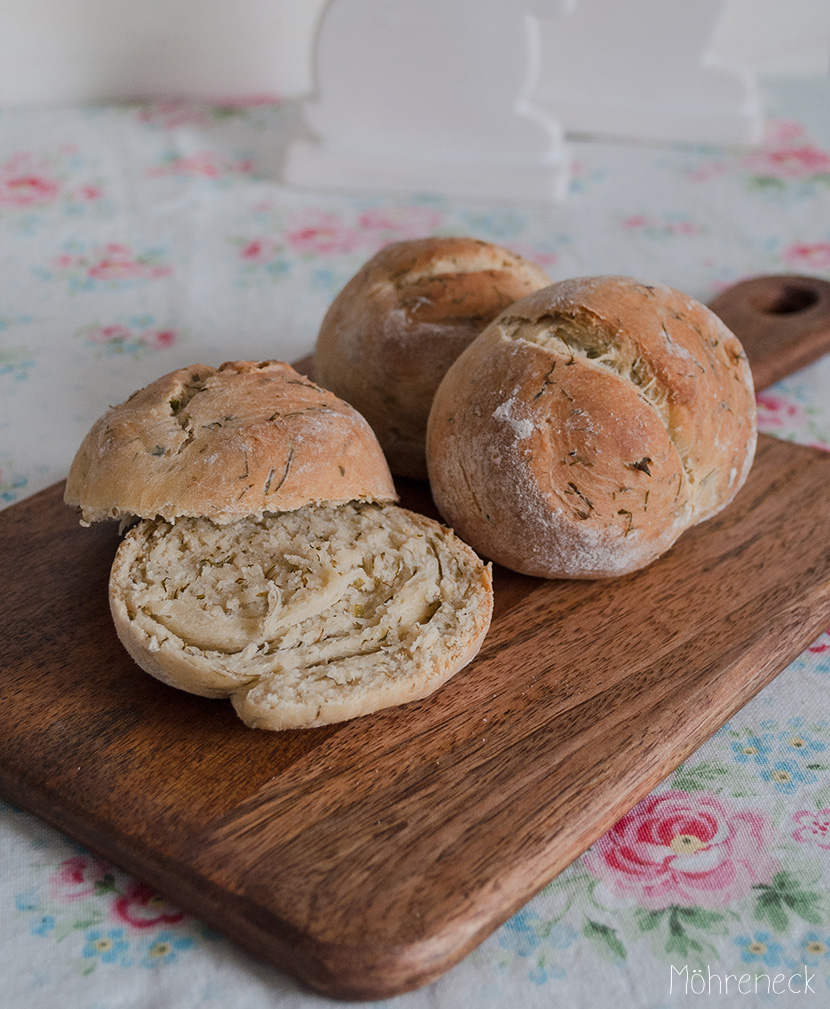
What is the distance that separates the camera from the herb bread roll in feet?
5.78

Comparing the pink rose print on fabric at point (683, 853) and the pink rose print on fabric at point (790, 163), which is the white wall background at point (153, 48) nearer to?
the pink rose print on fabric at point (790, 163)

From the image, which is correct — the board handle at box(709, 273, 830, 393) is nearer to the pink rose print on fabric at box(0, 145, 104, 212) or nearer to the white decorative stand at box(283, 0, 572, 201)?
the white decorative stand at box(283, 0, 572, 201)

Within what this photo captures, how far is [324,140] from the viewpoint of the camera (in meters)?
4.24

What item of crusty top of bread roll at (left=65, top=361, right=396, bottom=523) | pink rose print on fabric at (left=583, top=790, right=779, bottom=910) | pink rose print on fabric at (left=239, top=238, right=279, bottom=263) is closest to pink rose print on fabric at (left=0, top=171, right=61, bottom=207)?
pink rose print on fabric at (left=239, top=238, right=279, bottom=263)

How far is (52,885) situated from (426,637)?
28.2 inches

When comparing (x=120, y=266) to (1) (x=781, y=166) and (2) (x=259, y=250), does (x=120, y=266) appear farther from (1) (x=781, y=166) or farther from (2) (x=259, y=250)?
(1) (x=781, y=166)

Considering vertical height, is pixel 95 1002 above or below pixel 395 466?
below

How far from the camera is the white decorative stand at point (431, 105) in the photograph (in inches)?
152

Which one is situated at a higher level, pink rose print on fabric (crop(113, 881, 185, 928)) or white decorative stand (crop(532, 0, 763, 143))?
white decorative stand (crop(532, 0, 763, 143))

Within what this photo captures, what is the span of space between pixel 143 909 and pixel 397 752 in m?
0.46

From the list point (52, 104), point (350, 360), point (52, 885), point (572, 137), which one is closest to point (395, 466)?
point (350, 360)

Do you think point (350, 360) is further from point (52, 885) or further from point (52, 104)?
point (52, 104)

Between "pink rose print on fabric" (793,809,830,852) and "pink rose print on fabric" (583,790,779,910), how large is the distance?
60 millimetres

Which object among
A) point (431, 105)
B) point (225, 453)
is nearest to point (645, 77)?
point (431, 105)
